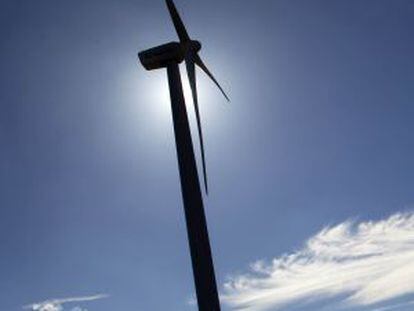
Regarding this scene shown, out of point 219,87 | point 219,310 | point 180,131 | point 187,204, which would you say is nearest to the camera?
point 219,310

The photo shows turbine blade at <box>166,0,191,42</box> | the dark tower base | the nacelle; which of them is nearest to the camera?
the dark tower base

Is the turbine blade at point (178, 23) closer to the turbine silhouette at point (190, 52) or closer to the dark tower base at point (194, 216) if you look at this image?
the turbine silhouette at point (190, 52)

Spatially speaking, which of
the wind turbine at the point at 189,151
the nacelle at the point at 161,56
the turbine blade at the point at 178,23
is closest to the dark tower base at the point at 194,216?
the wind turbine at the point at 189,151

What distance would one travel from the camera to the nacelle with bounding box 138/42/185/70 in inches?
1799

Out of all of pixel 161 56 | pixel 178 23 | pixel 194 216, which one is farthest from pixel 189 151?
pixel 178 23

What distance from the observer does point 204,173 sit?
4616 cm

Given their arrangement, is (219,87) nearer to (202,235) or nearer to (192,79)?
(192,79)

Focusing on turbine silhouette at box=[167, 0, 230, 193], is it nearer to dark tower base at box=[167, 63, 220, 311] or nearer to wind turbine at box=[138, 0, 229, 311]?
wind turbine at box=[138, 0, 229, 311]

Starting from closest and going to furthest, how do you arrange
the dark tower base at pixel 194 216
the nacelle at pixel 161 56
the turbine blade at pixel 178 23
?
the dark tower base at pixel 194 216 → the nacelle at pixel 161 56 → the turbine blade at pixel 178 23

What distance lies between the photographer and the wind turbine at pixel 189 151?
31.5 meters

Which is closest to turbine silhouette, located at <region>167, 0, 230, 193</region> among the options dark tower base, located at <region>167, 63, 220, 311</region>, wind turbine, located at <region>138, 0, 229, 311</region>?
wind turbine, located at <region>138, 0, 229, 311</region>

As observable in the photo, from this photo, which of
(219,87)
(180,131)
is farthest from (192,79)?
(180,131)

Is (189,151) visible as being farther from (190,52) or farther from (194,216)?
(190,52)

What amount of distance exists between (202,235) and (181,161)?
5.69m
